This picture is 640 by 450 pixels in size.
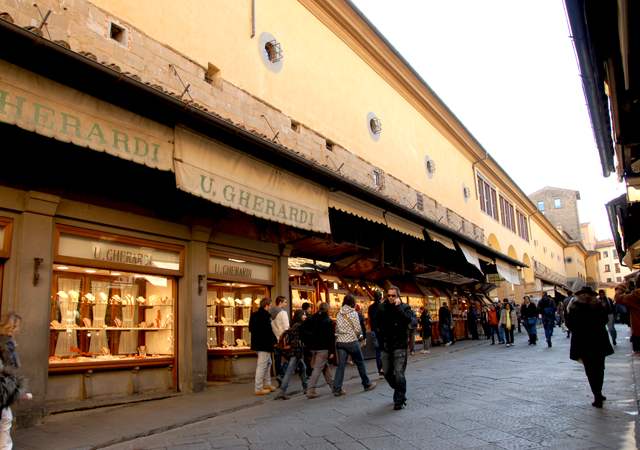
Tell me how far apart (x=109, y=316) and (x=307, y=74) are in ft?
27.1

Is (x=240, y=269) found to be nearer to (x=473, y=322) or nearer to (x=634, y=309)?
(x=634, y=309)

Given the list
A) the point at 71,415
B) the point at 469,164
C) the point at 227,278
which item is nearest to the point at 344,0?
the point at 227,278

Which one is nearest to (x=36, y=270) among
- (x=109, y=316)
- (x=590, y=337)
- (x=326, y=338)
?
(x=109, y=316)

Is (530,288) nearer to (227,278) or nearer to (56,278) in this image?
(227,278)

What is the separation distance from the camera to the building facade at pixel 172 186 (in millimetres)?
7035

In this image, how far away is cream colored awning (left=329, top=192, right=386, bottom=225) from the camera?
11.6m

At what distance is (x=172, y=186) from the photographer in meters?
9.51

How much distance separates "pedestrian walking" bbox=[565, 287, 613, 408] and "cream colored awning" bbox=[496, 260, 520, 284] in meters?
17.3

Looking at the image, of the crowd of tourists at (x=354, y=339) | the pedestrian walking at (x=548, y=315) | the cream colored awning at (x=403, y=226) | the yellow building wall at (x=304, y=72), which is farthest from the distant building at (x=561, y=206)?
the crowd of tourists at (x=354, y=339)

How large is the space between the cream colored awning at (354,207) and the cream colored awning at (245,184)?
37cm

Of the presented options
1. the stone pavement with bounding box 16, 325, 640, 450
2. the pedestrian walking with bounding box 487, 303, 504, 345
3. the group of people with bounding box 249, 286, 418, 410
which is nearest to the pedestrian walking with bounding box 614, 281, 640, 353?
the stone pavement with bounding box 16, 325, 640, 450

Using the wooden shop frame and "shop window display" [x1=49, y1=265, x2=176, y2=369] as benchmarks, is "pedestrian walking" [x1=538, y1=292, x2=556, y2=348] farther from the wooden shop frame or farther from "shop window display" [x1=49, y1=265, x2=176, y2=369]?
"shop window display" [x1=49, y1=265, x2=176, y2=369]

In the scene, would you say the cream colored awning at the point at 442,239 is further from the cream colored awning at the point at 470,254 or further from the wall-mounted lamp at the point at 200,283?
the wall-mounted lamp at the point at 200,283

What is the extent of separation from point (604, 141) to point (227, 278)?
281 inches
